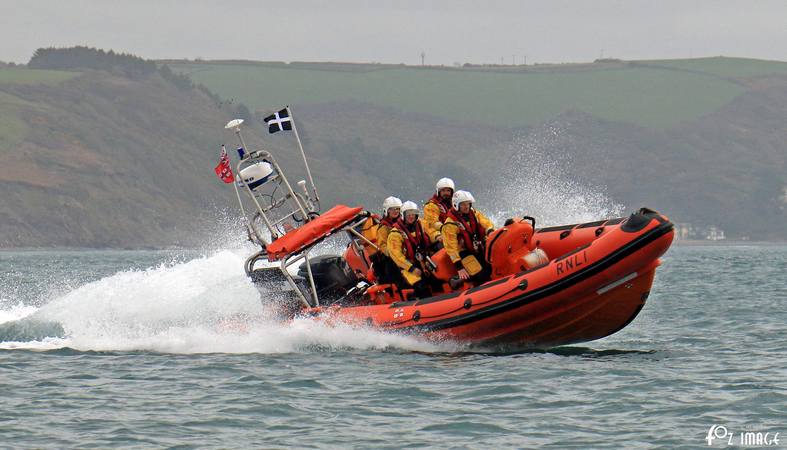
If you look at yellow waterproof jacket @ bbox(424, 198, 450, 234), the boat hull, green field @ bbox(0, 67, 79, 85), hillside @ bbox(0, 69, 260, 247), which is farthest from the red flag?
green field @ bbox(0, 67, 79, 85)

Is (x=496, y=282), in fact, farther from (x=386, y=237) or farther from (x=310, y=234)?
(x=310, y=234)

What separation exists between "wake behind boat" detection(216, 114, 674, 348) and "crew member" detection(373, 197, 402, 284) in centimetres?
15

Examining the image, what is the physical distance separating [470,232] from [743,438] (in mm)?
5681

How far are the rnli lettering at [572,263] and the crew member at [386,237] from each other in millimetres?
2421

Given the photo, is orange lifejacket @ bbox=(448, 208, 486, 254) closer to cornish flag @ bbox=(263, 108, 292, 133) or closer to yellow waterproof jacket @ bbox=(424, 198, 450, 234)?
yellow waterproof jacket @ bbox=(424, 198, 450, 234)

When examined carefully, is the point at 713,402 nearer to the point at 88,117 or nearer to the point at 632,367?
the point at 632,367

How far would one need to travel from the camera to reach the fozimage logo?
33.7 feet

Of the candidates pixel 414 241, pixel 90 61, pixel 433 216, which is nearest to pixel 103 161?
pixel 90 61

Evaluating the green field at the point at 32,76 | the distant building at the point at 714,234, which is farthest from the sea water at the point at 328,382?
the green field at the point at 32,76

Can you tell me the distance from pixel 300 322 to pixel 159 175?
358ft

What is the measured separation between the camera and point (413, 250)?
52.1ft

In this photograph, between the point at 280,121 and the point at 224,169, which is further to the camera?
the point at 280,121

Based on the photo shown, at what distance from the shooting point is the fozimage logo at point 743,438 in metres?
10.3

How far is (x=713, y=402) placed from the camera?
11.8 meters
